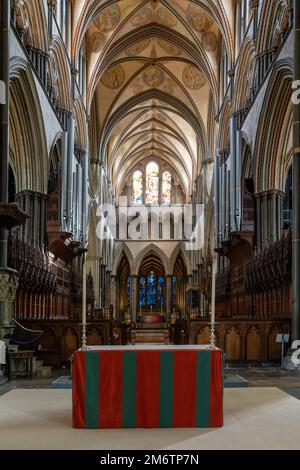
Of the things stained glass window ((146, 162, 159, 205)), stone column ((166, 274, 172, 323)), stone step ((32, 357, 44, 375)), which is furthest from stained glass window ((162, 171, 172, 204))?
stone step ((32, 357, 44, 375))

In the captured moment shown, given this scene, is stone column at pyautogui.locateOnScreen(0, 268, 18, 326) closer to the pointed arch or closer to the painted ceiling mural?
the pointed arch

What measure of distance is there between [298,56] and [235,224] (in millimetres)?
7453

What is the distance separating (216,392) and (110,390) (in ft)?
2.98

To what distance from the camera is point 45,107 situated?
602 inches

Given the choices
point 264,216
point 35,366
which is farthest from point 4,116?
point 264,216

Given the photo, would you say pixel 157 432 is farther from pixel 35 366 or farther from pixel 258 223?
pixel 258 223

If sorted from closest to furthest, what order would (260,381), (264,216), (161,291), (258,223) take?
1. (260,381)
2. (264,216)
3. (258,223)
4. (161,291)

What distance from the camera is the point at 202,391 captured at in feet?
15.0

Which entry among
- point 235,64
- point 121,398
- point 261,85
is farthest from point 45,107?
point 121,398

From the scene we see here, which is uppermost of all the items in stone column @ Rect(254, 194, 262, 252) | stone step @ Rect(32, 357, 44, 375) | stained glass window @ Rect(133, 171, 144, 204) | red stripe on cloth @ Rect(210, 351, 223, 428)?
stained glass window @ Rect(133, 171, 144, 204)

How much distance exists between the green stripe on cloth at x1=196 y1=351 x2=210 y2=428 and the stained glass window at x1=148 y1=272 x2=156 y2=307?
3746 centimetres

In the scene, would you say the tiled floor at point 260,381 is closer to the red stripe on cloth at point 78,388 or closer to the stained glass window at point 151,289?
the red stripe on cloth at point 78,388

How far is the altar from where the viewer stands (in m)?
4.54

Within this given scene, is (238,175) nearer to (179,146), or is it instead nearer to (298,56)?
(298,56)
